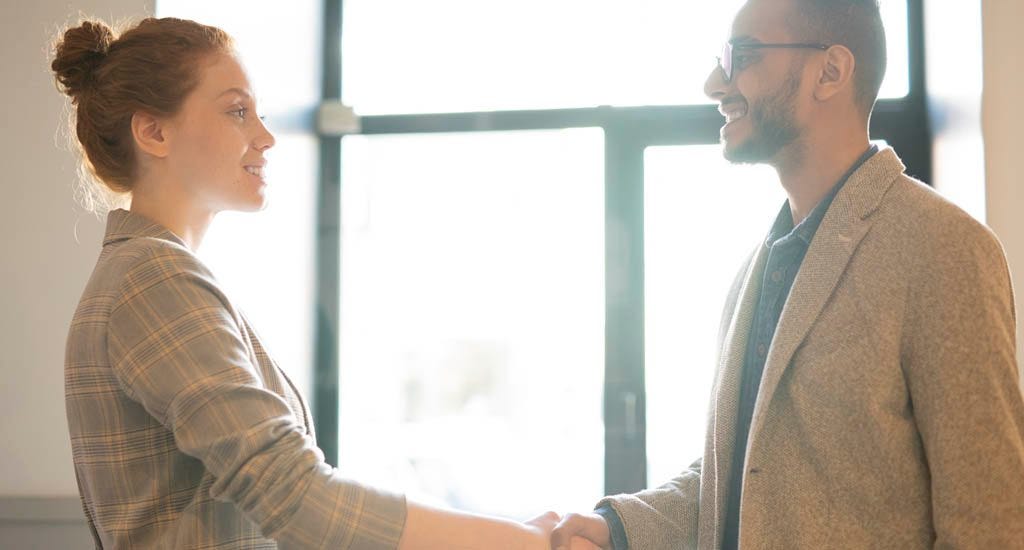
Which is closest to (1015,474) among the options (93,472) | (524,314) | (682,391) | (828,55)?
(828,55)

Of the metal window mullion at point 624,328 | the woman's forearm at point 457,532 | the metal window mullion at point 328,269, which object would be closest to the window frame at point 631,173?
the metal window mullion at point 624,328

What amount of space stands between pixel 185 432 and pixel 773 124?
1042 millimetres

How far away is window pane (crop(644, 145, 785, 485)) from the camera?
2885 mm

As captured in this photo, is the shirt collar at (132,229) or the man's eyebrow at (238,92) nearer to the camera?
the shirt collar at (132,229)

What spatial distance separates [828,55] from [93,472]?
1300mm

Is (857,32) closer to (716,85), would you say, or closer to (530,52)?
(716,85)

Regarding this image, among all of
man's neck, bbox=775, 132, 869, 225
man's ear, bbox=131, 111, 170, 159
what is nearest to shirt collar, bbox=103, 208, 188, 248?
man's ear, bbox=131, 111, 170, 159

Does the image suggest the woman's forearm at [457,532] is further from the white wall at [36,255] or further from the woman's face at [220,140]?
the white wall at [36,255]

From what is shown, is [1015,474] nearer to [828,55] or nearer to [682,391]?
[828,55]

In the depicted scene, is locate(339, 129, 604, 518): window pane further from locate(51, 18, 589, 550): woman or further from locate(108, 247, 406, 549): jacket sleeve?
locate(108, 247, 406, 549): jacket sleeve

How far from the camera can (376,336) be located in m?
3.13

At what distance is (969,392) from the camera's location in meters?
1.14

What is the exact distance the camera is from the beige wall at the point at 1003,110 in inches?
86.7

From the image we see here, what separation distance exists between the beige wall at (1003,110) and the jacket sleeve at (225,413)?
174 centimetres
